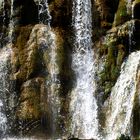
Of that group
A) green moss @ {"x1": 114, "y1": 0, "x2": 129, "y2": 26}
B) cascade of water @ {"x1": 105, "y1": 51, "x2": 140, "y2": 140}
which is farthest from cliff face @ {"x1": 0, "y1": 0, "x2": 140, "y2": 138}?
cascade of water @ {"x1": 105, "y1": 51, "x2": 140, "y2": 140}

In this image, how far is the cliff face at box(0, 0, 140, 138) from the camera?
32.3 m

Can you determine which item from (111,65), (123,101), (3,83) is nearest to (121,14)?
(111,65)

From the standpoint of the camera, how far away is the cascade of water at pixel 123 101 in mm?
29250

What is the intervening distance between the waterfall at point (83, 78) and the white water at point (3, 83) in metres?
4.01

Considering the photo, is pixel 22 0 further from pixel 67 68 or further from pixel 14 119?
pixel 14 119

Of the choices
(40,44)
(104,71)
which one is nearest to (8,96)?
(40,44)

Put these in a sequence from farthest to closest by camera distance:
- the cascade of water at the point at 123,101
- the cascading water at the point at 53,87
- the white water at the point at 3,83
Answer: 1. the white water at the point at 3,83
2. the cascading water at the point at 53,87
3. the cascade of water at the point at 123,101

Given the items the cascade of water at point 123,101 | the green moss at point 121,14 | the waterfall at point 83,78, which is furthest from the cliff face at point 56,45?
the cascade of water at point 123,101

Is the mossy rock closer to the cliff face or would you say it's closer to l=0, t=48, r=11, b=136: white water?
the cliff face

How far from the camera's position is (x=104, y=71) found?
32.6 m

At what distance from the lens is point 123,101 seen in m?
30.2

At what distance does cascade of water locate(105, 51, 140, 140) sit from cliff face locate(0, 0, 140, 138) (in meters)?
0.66

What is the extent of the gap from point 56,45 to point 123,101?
630 cm

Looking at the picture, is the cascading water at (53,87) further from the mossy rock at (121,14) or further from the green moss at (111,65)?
the mossy rock at (121,14)
